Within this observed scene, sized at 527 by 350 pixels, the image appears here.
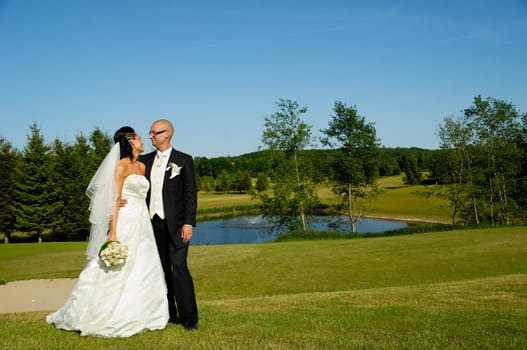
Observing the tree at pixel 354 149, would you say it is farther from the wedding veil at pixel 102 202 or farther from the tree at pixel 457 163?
the wedding veil at pixel 102 202

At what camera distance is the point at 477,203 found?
134 feet

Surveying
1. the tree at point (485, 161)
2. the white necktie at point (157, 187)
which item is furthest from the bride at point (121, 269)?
the tree at point (485, 161)

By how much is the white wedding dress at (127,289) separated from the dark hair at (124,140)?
0.35 metres

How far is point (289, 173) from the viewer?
38250mm

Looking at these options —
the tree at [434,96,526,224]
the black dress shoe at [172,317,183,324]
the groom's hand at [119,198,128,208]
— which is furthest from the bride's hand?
the tree at [434,96,526,224]

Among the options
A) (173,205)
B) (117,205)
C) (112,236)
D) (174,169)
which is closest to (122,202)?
(117,205)

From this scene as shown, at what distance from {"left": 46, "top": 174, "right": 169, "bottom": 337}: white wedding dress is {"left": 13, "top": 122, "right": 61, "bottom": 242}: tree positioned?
32666 mm

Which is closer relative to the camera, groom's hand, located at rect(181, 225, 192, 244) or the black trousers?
the black trousers

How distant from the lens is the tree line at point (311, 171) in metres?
35.3

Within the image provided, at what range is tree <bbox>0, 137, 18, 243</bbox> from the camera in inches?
1406

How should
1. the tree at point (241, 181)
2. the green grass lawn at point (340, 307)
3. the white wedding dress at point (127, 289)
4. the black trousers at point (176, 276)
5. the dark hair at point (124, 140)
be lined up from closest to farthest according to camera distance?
the green grass lawn at point (340, 307)
the white wedding dress at point (127, 289)
the black trousers at point (176, 276)
the dark hair at point (124, 140)
the tree at point (241, 181)

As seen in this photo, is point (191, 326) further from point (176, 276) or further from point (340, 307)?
point (340, 307)

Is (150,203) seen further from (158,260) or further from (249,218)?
(249,218)

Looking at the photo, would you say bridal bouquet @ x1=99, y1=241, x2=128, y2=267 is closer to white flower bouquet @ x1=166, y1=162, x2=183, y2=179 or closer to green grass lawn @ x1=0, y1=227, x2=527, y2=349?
green grass lawn @ x1=0, y1=227, x2=527, y2=349
